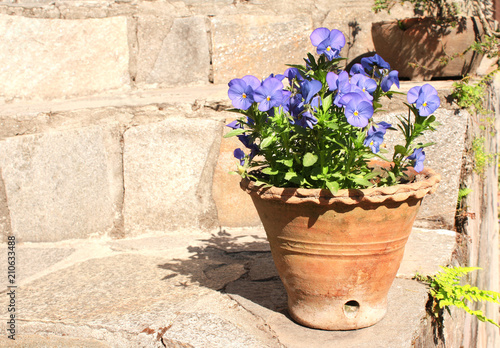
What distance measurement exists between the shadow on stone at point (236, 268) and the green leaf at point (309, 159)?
57cm

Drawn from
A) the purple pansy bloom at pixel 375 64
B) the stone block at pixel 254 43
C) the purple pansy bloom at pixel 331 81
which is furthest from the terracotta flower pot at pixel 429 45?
the purple pansy bloom at pixel 331 81

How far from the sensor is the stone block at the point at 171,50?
9.12 ft

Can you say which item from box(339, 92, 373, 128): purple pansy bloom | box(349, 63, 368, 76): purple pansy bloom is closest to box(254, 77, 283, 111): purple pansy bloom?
box(339, 92, 373, 128): purple pansy bloom

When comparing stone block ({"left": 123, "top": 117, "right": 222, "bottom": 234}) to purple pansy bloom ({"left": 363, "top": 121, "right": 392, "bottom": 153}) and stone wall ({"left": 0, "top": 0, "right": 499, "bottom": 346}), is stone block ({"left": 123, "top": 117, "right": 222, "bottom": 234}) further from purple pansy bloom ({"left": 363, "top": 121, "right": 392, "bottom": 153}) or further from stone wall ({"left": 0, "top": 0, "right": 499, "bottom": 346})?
purple pansy bloom ({"left": 363, "top": 121, "right": 392, "bottom": 153})

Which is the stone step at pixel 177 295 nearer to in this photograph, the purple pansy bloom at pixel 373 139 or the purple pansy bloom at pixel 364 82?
the purple pansy bloom at pixel 373 139

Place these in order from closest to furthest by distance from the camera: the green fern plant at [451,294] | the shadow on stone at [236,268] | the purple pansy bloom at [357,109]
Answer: the purple pansy bloom at [357,109] < the green fern plant at [451,294] < the shadow on stone at [236,268]

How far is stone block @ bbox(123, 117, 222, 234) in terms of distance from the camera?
2322 mm

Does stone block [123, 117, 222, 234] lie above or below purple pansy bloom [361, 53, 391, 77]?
below

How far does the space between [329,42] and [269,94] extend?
234mm

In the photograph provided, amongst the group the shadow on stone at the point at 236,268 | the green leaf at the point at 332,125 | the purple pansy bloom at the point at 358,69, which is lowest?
the shadow on stone at the point at 236,268

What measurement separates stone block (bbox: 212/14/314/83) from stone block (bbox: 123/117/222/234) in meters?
0.64

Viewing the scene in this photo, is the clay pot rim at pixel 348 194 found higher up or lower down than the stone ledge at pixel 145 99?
lower down

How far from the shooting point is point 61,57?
8.77 feet

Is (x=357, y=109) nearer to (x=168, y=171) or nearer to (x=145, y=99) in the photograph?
(x=168, y=171)
